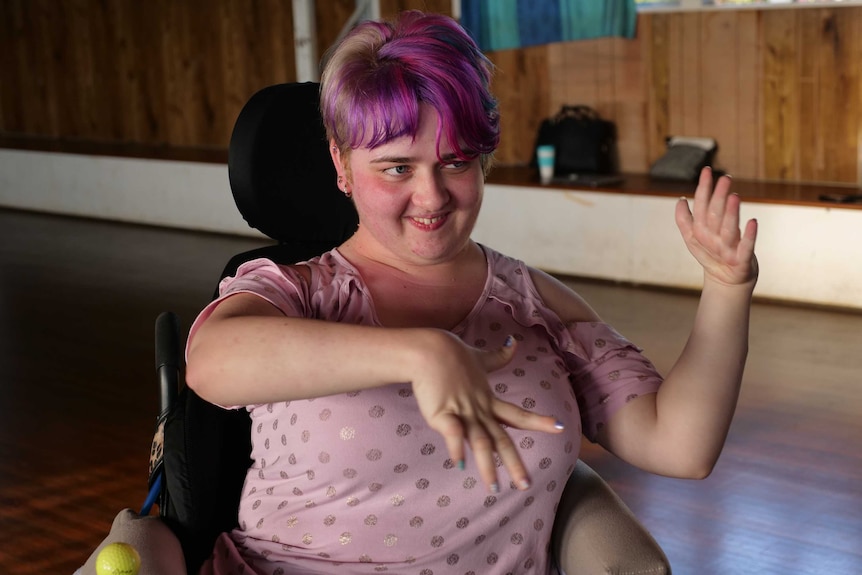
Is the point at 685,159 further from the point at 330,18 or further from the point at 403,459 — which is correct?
the point at 403,459

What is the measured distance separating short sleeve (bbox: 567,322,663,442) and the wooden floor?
1494 mm

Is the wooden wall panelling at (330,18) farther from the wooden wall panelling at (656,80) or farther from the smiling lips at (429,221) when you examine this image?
the smiling lips at (429,221)

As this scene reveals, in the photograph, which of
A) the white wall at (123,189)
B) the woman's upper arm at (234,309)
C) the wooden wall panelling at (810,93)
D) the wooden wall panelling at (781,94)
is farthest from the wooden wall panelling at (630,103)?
the woman's upper arm at (234,309)

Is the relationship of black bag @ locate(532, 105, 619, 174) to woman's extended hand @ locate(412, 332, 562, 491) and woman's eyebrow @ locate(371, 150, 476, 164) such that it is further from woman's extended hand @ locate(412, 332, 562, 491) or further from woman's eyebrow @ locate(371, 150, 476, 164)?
woman's extended hand @ locate(412, 332, 562, 491)

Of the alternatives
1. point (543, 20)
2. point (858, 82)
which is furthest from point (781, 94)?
point (543, 20)

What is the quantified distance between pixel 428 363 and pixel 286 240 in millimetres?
818

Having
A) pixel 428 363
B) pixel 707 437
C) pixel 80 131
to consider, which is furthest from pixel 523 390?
pixel 80 131

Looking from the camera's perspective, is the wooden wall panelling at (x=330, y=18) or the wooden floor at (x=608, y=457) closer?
the wooden floor at (x=608, y=457)

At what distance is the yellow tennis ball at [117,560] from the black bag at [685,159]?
16.0 ft

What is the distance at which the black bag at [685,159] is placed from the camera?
5916mm

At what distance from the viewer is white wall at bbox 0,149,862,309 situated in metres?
5.10

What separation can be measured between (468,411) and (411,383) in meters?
0.31

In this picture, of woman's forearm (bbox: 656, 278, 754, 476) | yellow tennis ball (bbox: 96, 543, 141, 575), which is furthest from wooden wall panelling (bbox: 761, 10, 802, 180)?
yellow tennis ball (bbox: 96, 543, 141, 575)

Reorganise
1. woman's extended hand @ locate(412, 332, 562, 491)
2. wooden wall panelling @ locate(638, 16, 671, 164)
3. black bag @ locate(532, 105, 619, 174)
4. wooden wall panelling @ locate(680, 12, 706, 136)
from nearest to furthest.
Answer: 1. woman's extended hand @ locate(412, 332, 562, 491)
2. wooden wall panelling @ locate(680, 12, 706, 136)
3. wooden wall panelling @ locate(638, 16, 671, 164)
4. black bag @ locate(532, 105, 619, 174)
